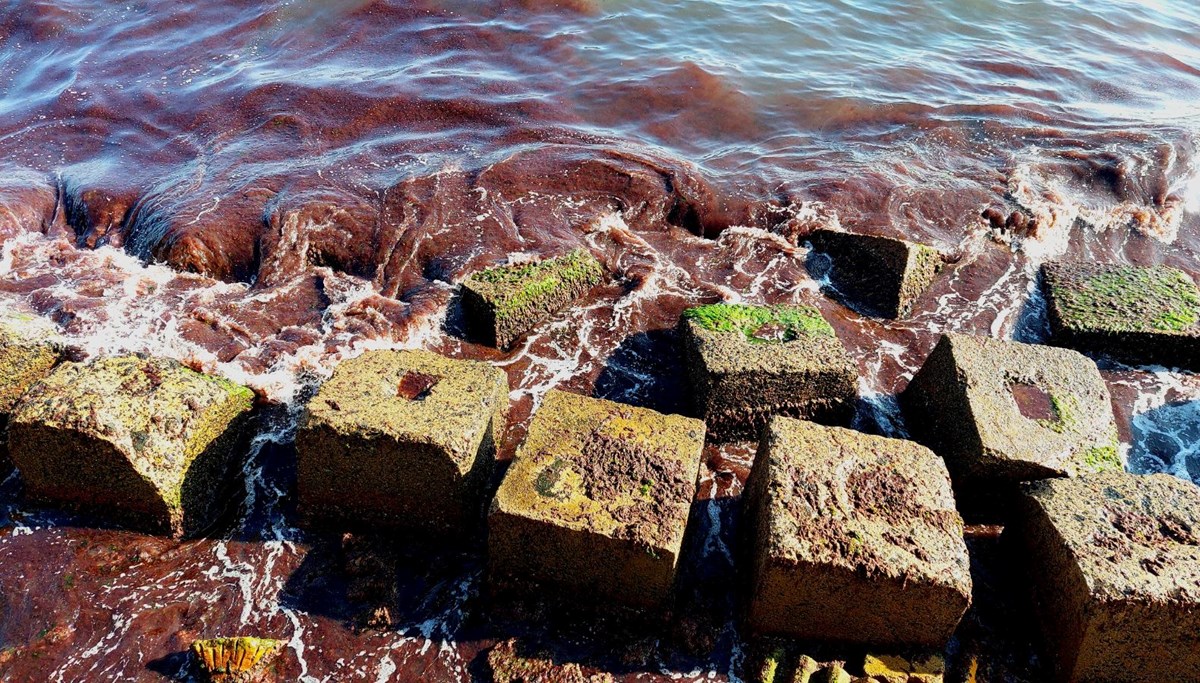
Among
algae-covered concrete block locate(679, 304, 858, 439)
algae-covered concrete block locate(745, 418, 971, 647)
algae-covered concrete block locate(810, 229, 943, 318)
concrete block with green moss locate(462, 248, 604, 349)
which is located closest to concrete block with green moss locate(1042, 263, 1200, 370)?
algae-covered concrete block locate(810, 229, 943, 318)

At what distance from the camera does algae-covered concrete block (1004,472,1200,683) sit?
364cm

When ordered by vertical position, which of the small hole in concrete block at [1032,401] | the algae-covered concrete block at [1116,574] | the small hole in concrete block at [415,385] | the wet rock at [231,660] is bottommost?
the wet rock at [231,660]

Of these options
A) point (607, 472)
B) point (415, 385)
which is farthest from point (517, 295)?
point (607, 472)

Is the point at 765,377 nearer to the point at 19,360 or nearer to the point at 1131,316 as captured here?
the point at 1131,316

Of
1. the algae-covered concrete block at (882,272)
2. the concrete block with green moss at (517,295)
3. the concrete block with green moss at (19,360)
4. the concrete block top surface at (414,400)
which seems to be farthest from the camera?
the algae-covered concrete block at (882,272)

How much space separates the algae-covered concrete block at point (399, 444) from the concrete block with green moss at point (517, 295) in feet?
4.11

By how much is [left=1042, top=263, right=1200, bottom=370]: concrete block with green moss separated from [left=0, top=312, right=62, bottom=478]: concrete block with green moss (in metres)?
7.70

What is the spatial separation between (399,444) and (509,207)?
4.22 metres

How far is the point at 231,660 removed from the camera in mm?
3824

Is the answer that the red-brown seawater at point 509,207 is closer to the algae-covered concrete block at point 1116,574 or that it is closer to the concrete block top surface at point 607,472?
the algae-covered concrete block at point 1116,574

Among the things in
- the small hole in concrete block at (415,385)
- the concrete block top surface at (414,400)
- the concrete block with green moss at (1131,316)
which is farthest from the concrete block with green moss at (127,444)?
the concrete block with green moss at (1131,316)

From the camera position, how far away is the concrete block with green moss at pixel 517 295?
5.99 m

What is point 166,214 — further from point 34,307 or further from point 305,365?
point 305,365

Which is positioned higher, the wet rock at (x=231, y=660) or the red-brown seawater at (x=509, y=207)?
the red-brown seawater at (x=509, y=207)
